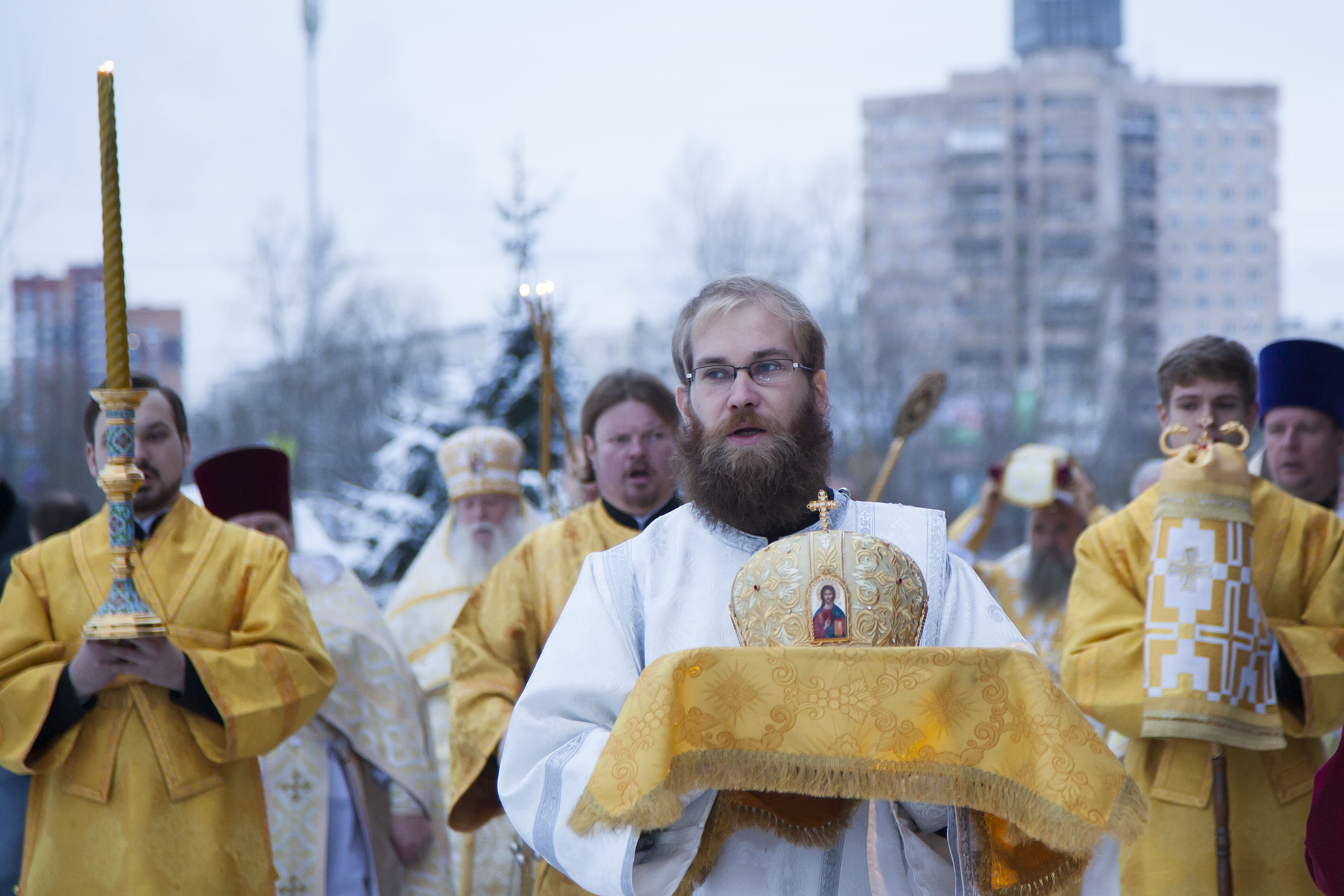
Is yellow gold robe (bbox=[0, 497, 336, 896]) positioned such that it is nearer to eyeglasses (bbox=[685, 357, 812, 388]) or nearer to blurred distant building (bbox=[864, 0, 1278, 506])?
eyeglasses (bbox=[685, 357, 812, 388])

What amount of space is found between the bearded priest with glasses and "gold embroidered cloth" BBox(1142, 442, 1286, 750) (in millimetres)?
1376

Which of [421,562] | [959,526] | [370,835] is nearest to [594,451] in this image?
[370,835]

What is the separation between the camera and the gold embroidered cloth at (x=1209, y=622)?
380cm

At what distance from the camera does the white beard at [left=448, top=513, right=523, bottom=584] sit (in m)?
7.31

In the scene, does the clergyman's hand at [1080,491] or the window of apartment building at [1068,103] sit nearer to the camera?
the clergyman's hand at [1080,491]

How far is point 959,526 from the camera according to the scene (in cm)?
804

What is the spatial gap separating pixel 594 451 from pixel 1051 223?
3287cm

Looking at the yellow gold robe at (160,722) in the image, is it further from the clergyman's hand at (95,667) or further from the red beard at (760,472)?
the red beard at (760,472)

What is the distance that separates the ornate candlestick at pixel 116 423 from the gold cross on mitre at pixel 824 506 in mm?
1689

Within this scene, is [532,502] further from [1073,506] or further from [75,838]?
[75,838]

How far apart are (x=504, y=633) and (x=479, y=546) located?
2895 mm

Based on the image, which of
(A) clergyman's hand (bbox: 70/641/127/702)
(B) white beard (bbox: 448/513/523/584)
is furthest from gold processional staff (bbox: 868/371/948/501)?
(A) clergyman's hand (bbox: 70/641/127/702)

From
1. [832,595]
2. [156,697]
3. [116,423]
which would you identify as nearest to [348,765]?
[156,697]

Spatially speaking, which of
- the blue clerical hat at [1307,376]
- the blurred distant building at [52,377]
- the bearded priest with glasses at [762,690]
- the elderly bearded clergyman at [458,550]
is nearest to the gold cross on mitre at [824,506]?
the bearded priest with glasses at [762,690]
